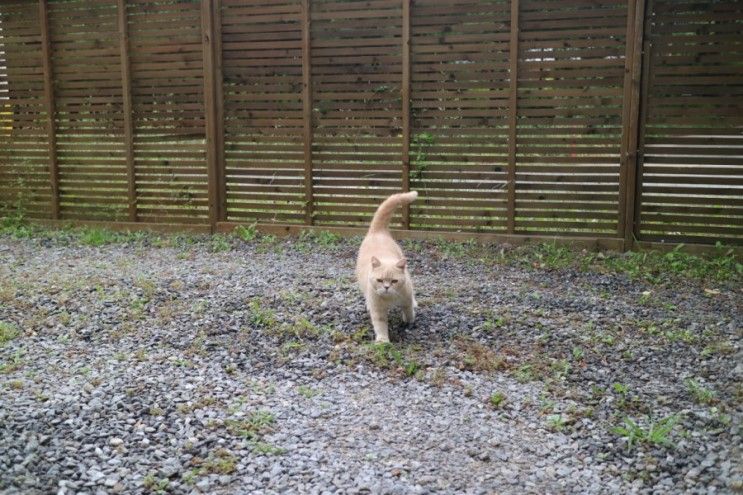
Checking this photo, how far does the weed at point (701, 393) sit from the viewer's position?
3.13 meters

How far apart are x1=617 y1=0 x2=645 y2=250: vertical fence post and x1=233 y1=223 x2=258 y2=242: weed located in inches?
147

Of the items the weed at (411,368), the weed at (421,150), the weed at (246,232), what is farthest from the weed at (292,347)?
the weed at (246,232)

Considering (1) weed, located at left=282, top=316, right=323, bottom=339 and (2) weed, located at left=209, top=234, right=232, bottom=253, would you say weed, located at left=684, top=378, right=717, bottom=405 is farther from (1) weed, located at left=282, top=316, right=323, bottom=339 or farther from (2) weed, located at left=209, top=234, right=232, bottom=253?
(2) weed, located at left=209, top=234, right=232, bottom=253

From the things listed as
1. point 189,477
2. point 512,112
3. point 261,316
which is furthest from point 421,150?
point 189,477

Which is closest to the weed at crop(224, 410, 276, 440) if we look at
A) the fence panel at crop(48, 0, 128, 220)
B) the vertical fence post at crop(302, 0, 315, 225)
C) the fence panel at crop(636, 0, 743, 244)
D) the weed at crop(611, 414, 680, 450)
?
the weed at crop(611, 414, 680, 450)

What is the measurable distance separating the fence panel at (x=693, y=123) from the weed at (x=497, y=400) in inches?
150

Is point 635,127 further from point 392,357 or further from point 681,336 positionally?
point 392,357

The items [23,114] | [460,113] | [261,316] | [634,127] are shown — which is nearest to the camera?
[261,316]

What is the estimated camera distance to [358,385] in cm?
343

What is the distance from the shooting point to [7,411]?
2.95 metres

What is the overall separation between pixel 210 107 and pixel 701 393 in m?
5.80

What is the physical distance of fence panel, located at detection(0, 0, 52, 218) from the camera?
790cm

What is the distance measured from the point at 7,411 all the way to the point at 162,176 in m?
5.14

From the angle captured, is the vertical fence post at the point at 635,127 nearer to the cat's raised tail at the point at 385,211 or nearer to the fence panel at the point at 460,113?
the fence panel at the point at 460,113
